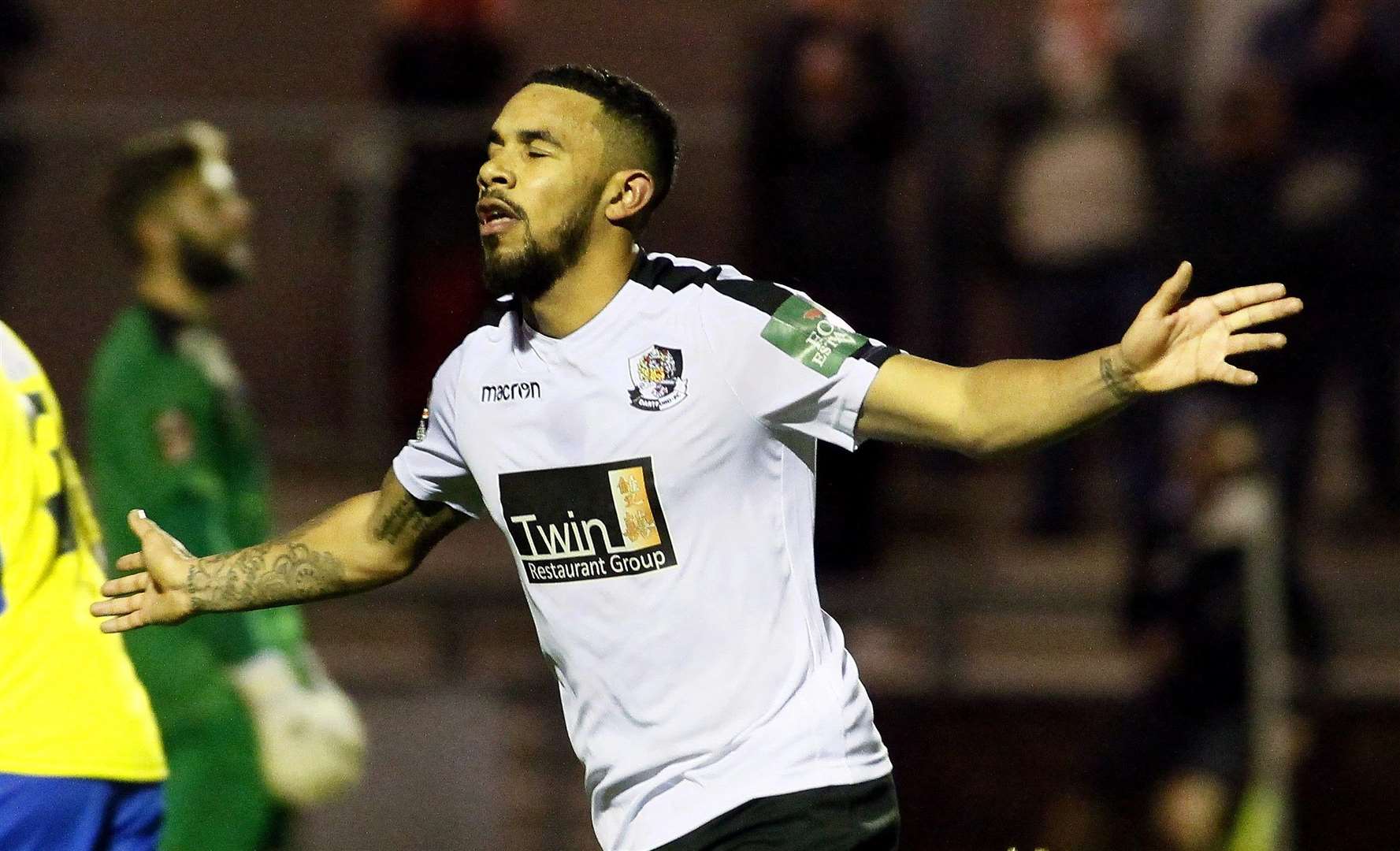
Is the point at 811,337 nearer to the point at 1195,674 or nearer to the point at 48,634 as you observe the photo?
the point at 48,634

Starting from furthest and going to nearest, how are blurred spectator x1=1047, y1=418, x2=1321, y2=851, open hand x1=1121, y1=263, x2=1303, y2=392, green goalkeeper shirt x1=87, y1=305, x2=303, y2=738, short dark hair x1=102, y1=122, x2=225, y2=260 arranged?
blurred spectator x1=1047, y1=418, x2=1321, y2=851 < short dark hair x1=102, y1=122, x2=225, y2=260 < green goalkeeper shirt x1=87, y1=305, x2=303, y2=738 < open hand x1=1121, y1=263, x2=1303, y2=392

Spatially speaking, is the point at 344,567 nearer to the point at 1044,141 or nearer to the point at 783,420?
the point at 783,420

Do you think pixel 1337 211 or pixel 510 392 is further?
pixel 1337 211

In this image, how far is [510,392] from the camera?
3.85 meters

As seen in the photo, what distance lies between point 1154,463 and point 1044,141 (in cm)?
134

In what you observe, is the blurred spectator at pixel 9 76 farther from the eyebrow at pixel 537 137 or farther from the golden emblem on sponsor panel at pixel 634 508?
the golden emblem on sponsor panel at pixel 634 508

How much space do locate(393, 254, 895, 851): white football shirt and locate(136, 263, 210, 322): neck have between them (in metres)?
3.13

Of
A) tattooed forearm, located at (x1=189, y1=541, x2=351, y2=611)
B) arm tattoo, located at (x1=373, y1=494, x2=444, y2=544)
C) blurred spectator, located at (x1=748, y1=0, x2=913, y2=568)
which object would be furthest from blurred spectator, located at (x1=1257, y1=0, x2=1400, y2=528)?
tattooed forearm, located at (x1=189, y1=541, x2=351, y2=611)

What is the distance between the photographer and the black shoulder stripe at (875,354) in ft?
11.8

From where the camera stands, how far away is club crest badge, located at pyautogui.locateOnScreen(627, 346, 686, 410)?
3.69m

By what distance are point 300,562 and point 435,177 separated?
4.80 m

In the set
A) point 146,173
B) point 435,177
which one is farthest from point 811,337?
point 435,177

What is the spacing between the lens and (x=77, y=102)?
9883 millimetres

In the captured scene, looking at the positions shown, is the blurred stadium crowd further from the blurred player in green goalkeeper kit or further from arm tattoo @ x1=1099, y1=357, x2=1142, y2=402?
arm tattoo @ x1=1099, y1=357, x2=1142, y2=402
